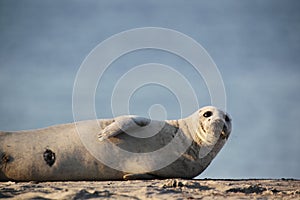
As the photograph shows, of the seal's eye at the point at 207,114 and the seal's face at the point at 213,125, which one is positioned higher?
the seal's eye at the point at 207,114

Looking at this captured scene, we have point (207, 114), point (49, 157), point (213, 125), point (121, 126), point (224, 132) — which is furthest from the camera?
point (207, 114)

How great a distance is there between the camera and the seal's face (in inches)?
405

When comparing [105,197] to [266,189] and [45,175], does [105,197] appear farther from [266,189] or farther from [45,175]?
[45,175]

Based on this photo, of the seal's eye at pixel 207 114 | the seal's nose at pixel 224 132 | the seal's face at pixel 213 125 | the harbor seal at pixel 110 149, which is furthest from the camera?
the seal's eye at pixel 207 114

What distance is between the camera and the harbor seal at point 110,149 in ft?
31.9

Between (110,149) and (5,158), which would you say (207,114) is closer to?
(110,149)

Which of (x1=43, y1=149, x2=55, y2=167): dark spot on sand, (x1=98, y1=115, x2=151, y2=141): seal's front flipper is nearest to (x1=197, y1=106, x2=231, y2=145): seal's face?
(x1=98, y1=115, x2=151, y2=141): seal's front flipper

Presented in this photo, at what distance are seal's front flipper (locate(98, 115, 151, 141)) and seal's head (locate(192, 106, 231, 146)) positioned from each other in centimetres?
129

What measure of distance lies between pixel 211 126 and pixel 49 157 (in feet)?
11.3

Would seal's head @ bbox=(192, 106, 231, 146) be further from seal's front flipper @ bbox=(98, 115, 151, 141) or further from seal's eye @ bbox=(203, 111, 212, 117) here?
seal's front flipper @ bbox=(98, 115, 151, 141)

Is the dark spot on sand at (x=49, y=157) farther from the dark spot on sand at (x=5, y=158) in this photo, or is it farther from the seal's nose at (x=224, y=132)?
the seal's nose at (x=224, y=132)

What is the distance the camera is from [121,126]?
9.88m

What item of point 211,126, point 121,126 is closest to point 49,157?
point 121,126

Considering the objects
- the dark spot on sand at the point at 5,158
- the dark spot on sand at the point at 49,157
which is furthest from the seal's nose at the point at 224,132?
the dark spot on sand at the point at 5,158
